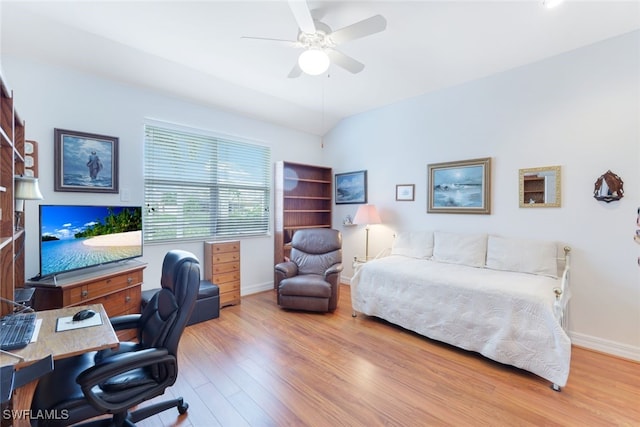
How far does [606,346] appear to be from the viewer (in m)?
2.62

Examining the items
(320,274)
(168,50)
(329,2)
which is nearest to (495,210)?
(320,274)

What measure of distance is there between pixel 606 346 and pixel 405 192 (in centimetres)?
258

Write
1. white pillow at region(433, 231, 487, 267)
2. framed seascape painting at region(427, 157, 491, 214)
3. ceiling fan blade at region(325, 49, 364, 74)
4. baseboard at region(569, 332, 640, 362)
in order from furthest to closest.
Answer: framed seascape painting at region(427, 157, 491, 214) < white pillow at region(433, 231, 487, 267) < baseboard at region(569, 332, 640, 362) < ceiling fan blade at region(325, 49, 364, 74)

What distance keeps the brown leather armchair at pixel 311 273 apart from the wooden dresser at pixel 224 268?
573 mm

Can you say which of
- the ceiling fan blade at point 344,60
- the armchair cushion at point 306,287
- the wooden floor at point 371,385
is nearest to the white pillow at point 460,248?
the wooden floor at point 371,385

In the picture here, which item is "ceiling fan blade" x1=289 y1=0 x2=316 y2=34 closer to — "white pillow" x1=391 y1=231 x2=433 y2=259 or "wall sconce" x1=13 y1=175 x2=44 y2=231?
"wall sconce" x1=13 y1=175 x2=44 y2=231

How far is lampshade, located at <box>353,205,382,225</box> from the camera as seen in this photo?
4.14 metres

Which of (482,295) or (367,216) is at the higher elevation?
(367,216)

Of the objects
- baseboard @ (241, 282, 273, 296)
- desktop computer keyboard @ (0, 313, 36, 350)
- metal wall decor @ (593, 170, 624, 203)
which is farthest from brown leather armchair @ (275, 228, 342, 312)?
metal wall decor @ (593, 170, 624, 203)

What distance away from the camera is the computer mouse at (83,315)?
151 centimetres

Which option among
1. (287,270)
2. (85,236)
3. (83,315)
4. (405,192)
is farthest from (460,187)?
(85,236)

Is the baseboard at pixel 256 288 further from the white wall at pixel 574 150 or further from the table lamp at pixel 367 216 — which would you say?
the white wall at pixel 574 150

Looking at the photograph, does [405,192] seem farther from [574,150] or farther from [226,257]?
[226,257]

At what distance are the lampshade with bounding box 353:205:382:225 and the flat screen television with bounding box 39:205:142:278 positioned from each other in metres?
2.77
